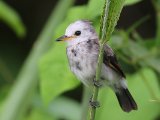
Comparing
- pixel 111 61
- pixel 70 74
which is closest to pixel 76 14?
pixel 70 74

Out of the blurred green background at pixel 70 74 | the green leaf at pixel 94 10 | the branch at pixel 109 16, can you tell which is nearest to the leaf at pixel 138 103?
the blurred green background at pixel 70 74

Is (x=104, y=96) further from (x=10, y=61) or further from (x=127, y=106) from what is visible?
(x=10, y=61)

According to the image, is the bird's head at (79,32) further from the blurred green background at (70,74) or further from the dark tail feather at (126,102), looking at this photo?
the dark tail feather at (126,102)

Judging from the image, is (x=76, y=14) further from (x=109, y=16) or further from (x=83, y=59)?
(x=109, y=16)

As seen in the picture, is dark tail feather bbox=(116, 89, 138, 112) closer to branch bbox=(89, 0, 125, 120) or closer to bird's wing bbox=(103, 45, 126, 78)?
bird's wing bbox=(103, 45, 126, 78)

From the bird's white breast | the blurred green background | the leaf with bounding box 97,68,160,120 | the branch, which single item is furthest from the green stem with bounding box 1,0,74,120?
the branch

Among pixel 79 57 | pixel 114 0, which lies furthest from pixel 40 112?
pixel 114 0
